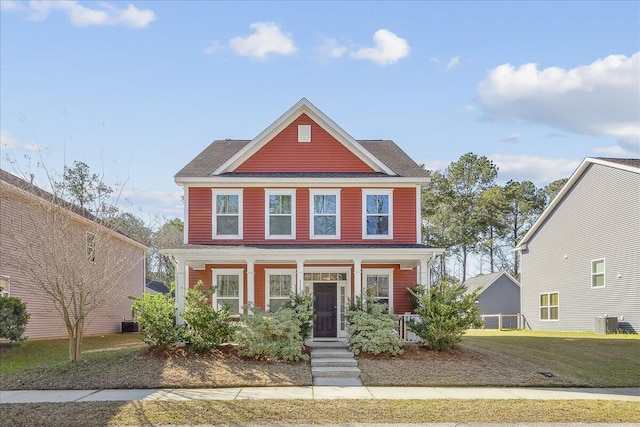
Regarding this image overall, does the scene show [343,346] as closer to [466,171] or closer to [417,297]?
[417,297]

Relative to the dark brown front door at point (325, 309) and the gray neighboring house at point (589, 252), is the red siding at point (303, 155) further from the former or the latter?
the gray neighboring house at point (589, 252)

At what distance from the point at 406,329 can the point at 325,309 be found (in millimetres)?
2849

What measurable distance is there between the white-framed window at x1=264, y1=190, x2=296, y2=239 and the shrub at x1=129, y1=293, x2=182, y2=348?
4591 millimetres

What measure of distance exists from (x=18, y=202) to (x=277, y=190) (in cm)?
834

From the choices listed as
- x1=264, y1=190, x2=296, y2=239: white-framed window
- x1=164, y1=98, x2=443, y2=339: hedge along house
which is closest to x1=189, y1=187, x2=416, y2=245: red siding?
x1=164, y1=98, x2=443, y2=339: hedge along house

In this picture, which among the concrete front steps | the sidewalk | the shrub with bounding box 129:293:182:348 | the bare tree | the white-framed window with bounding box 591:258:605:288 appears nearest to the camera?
the sidewalk

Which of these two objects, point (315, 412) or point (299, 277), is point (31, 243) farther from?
point (315, 412)

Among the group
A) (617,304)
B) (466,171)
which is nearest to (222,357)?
(617,304)

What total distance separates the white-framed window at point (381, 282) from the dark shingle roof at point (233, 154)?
3.18 meters

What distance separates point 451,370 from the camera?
51.8 feet

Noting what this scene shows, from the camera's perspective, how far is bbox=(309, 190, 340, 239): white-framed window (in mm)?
21172

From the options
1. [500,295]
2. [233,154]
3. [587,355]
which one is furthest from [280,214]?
[500,295]

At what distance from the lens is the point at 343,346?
18.9 meters

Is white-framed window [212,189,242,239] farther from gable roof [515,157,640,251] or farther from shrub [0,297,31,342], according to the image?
gable roof [515,157,640,251]
